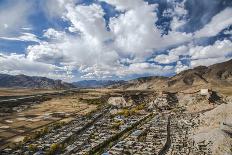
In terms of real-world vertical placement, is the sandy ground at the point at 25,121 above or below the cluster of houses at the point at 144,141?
above

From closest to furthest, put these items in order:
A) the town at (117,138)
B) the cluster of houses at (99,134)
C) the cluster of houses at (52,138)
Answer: the town at (117,138) < the cluster of houses at (52,138) < the cluster of houses at (99,134)

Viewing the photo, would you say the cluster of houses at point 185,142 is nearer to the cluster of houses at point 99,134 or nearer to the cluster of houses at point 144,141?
the cluster of houses at point 144,141

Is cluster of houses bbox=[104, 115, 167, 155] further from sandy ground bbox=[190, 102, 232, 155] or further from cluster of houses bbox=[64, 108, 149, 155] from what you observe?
sandy ground bbox=[190, 102, 232, 155]

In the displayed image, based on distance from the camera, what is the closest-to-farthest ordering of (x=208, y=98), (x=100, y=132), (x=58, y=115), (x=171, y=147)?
(x=171, y=147) < (x=100, y=132) < (x=58, y=115) < (x=208, y=98)

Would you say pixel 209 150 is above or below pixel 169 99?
below

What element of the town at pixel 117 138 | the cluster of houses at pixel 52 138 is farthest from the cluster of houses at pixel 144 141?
the cluster of houses at pixel 52 138

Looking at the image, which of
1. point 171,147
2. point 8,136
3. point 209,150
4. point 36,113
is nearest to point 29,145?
point 8,136

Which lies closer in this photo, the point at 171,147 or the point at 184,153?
the point at 184,153

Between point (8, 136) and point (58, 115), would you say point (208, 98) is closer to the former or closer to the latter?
point (58, 115)

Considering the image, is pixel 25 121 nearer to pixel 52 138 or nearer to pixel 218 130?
pixel 52 138

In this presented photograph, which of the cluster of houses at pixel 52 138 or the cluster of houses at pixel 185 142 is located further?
the cluster of houses at pixel 52 138

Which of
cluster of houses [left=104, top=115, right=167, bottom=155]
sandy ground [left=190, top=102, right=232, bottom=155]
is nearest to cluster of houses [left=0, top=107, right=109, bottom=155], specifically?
cluster of houses [left=104, top=115, right=167, bottom=155]
